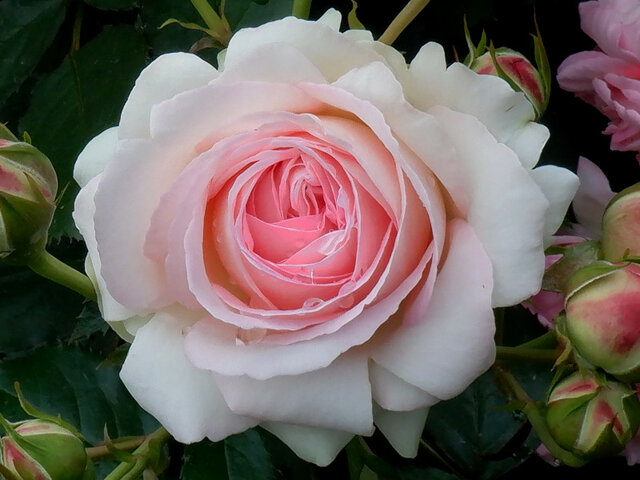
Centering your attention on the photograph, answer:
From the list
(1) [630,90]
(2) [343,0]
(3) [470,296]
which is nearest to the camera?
(3) [470,296]

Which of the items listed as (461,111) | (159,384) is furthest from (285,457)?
(461,111)

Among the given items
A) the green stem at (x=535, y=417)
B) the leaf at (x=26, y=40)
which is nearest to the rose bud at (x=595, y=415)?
the green stem at (x=535, y=417)

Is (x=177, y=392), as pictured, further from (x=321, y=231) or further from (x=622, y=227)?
(x=622, y=227)

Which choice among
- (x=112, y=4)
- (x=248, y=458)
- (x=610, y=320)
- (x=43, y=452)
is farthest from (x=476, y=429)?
(x=112, y=4)

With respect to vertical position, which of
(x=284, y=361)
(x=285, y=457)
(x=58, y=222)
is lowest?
(x=285, y=457)

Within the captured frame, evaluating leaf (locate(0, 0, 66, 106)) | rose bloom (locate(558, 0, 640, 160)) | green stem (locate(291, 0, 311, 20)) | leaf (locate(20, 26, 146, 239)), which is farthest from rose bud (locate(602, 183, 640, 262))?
leaf (locate(0, 0, 66, 106))

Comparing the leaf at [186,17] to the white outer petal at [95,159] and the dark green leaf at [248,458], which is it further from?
the dark green leaf at [248,458]

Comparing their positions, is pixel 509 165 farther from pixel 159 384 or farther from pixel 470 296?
pixel 159 384
